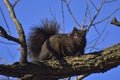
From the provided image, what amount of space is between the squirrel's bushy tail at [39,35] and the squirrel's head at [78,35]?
43 cm

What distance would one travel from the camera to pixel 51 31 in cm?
603

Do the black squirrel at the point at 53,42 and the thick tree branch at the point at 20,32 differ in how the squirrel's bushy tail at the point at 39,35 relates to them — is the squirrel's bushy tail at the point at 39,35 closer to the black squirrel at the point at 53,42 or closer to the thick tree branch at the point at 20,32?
the black squirrel at the point at 53,42

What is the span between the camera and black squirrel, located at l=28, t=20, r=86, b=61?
5352 millimetres

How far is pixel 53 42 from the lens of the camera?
5.45 meters

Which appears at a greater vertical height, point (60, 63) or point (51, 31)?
point (51, 31)

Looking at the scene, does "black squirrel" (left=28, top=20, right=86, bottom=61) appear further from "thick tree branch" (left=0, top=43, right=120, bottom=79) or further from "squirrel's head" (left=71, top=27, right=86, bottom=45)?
"thick tree branch" (left=0, top=43, right=120, bottom=79)

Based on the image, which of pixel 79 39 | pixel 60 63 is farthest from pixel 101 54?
pixel 79 39

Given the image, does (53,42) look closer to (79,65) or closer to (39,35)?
(39,35)

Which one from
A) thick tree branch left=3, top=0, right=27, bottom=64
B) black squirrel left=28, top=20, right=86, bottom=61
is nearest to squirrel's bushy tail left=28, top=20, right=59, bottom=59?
black squirrel left=28, top=20, right=86, bottom=61

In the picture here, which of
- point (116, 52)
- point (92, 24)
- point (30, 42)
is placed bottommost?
point (116, 52)

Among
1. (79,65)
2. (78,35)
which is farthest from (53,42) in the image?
(79,65)

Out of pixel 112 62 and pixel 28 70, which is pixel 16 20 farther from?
pixel 112 62

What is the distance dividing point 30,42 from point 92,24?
156 centimetres

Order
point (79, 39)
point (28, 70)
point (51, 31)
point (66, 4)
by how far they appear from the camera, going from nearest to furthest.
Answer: point (28, 70), point (66, 4), point (79, 39), point (51, 31)
